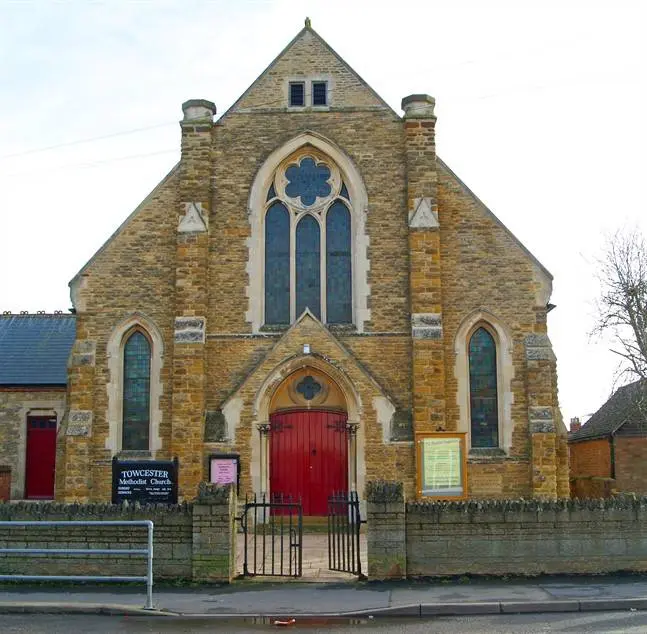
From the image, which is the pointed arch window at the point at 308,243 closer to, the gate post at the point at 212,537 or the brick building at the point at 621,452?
the gate post at the point at 212,537

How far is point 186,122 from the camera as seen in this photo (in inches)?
877

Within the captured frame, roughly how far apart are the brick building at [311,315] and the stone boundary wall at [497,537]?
22.2 ft

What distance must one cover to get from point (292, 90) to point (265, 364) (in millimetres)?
6969

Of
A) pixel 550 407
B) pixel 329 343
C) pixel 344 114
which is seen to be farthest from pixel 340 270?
pixel 550 407

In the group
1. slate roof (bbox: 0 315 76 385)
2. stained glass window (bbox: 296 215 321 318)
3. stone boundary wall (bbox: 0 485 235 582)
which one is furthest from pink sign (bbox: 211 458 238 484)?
slate roof (bbox: 0 315 76 385)

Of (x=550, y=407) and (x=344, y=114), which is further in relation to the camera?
(x=344, y=114)

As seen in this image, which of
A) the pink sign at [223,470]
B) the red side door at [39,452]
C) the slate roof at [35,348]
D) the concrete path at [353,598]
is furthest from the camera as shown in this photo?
the slate roof at [35,348]

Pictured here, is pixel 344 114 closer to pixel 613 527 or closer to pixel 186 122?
pixel 186 122

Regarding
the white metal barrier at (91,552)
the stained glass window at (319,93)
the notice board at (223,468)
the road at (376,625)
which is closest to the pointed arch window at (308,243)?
the stained glass window at (319,93)

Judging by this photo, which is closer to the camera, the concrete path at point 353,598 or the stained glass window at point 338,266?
the concrete path at point 353,598

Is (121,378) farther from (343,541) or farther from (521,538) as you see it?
(521,538)

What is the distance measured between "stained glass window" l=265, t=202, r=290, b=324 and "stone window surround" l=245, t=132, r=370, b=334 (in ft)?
0.52

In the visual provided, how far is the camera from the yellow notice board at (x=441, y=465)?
58.1 feet

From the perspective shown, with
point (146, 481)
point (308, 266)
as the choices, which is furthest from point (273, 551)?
point (308, 266)
